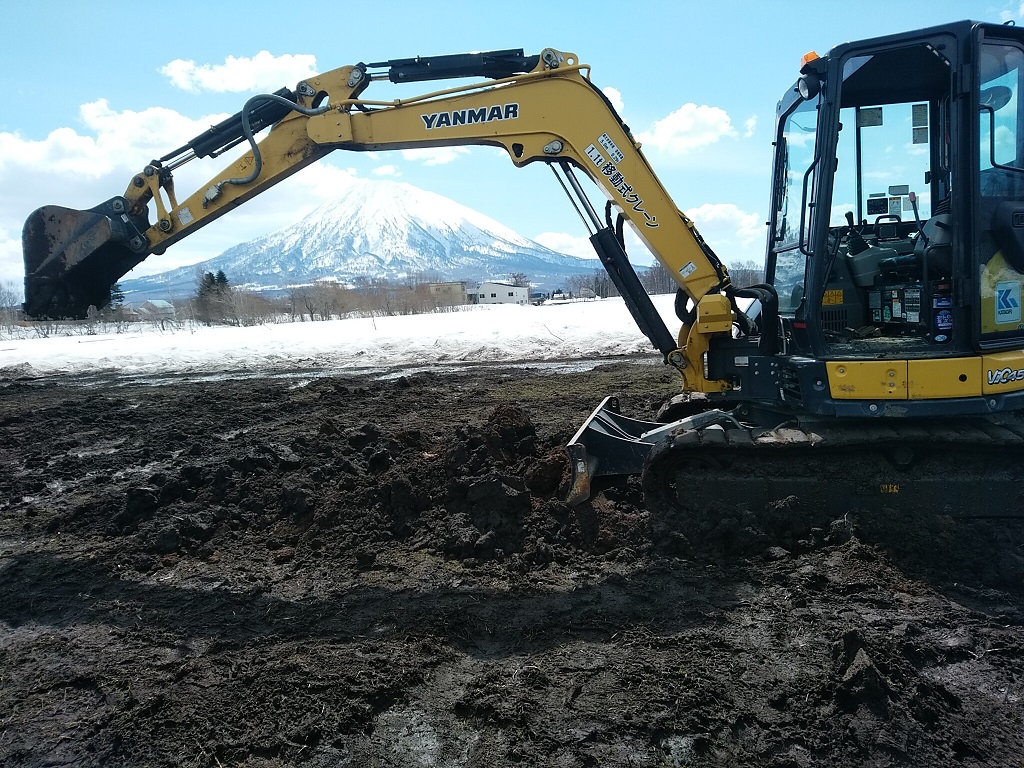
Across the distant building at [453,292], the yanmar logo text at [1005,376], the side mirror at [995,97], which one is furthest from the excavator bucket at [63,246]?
the distant building at [453,292]

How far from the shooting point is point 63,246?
6188 millimetres

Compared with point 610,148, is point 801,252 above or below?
below

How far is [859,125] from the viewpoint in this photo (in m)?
5.53

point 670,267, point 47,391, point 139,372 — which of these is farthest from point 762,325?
point 139,372

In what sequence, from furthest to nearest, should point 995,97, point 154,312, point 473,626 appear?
point 154,312 → point 995,97 → point 473,626

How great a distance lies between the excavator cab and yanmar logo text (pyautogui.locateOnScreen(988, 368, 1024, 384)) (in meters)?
0.13

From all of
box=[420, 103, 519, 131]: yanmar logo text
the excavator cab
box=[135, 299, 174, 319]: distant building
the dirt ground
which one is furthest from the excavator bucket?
box=[135, 299, 174, 319]: distant building

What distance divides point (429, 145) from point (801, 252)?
3374mm

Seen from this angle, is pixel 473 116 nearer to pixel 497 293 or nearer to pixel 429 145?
pixel 429 145

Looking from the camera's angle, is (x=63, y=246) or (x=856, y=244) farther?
(x=63, y=246)

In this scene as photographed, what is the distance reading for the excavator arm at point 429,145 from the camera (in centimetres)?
589

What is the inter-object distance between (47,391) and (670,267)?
14360 mm

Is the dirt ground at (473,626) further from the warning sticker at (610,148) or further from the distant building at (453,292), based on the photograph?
the distant building at (453,292)

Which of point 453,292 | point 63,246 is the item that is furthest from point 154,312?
point 63,246
